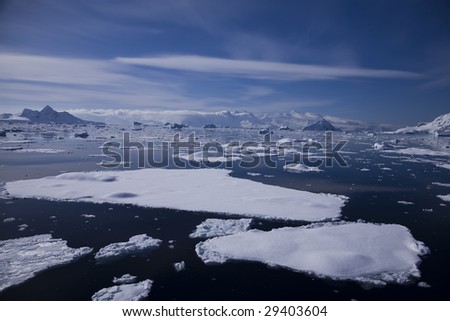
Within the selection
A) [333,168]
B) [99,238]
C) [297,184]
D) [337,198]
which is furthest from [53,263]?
[333,168]

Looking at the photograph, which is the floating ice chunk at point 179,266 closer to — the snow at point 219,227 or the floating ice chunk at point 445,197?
the snow at point 219,227

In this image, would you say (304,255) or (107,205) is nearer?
(304,255)

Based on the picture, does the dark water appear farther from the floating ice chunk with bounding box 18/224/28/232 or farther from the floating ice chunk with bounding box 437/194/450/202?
the floating ice chunk with bounding box 437/194/450/202

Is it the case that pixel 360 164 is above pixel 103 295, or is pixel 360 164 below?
above

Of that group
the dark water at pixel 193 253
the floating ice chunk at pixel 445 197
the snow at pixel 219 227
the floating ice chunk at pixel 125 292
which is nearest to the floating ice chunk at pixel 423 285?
the dark water at pixel 193 253

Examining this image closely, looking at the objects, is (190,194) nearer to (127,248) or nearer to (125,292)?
(127,248)

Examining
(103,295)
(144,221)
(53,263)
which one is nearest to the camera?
(103,295)

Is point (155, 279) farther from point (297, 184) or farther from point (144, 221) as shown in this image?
point (297, 184)
